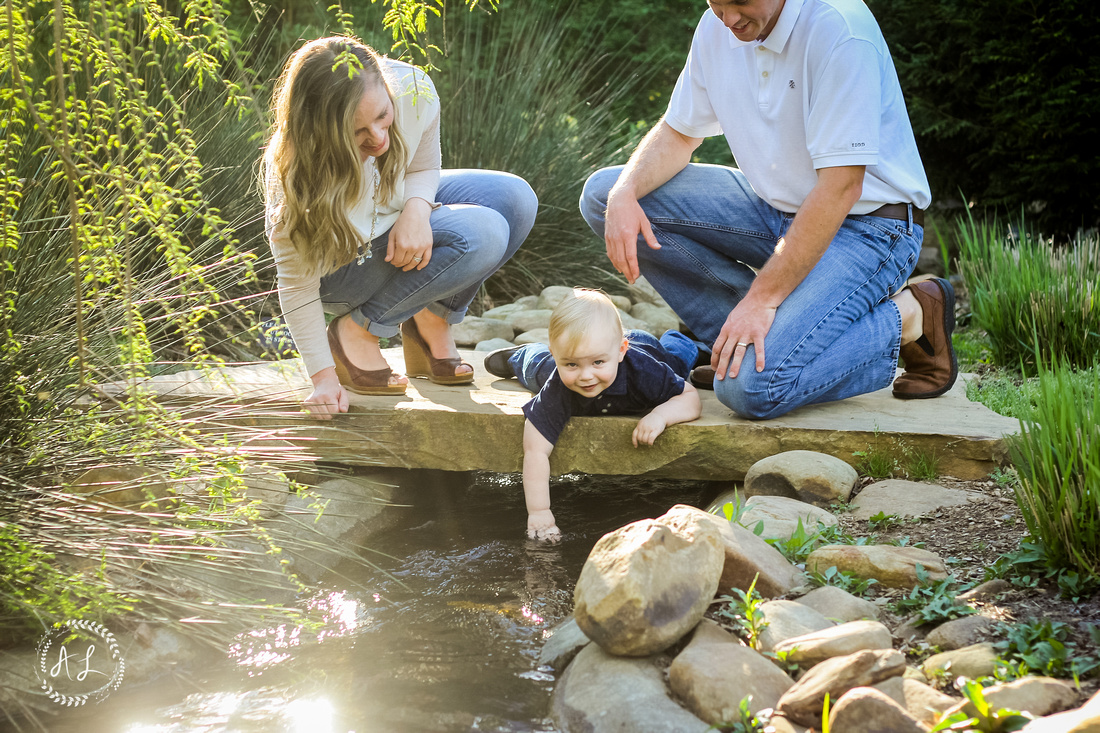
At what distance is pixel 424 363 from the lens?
3.00 meters

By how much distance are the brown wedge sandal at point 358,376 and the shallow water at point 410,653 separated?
42cm

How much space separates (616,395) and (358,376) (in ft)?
2.74

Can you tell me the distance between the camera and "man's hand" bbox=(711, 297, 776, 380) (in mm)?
2332

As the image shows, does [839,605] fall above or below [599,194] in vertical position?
below

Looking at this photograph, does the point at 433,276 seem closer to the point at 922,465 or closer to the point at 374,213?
the point at 374,213

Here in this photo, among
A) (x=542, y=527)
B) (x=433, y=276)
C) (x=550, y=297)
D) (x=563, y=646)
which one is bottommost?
(x=550, y=297)

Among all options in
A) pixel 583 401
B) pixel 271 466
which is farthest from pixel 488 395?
pixel 271 466

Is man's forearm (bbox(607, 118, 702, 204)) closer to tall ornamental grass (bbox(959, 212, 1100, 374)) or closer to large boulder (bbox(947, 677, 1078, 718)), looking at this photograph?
tall ornamental grass (bbox(959, 212, 1100, 374))

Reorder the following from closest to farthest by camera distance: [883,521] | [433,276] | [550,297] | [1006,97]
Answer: [883,521] → [433,276] → [550,297] → [1006,97]

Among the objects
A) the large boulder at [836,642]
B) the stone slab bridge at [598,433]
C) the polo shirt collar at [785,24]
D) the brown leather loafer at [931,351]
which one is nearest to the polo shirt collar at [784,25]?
the polo shirt collar at [785,24]

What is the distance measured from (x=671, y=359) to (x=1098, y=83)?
3.80m

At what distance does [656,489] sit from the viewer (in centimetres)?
280

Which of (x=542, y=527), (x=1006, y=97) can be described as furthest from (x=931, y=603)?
(x=1006, y=97)

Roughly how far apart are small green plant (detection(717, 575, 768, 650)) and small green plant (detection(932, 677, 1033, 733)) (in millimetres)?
370
